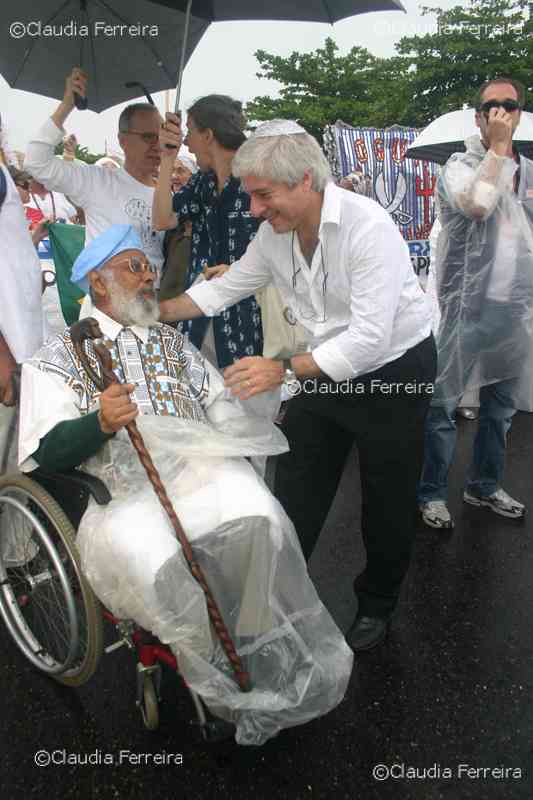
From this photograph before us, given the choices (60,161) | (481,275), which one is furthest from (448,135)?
(60,161)

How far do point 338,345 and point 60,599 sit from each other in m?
1.35

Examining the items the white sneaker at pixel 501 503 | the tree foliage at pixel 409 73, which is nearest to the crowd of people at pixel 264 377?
the white sneaker at pixel 501 503

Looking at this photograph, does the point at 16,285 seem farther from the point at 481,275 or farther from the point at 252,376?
the point at 481,275

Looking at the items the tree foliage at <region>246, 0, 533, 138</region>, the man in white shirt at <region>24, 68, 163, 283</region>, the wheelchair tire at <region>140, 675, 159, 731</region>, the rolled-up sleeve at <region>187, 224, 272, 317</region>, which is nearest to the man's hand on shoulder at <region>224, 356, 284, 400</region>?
the rolled-up sleeve at <region>187, 224, 272, 317</region>

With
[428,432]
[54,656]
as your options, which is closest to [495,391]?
[428,432]

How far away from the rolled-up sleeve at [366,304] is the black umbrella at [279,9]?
49.8 inches

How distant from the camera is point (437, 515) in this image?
11.1 ft

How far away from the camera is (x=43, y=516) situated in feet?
7.84

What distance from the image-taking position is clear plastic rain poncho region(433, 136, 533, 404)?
9.76ft

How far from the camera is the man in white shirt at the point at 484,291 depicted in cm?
289

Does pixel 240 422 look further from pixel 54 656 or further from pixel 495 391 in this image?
pixel 495 391

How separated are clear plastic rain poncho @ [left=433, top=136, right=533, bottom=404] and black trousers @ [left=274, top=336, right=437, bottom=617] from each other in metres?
1.05

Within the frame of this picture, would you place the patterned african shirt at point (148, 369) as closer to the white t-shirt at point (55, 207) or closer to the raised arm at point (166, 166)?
the raised arm at point (166, 166)

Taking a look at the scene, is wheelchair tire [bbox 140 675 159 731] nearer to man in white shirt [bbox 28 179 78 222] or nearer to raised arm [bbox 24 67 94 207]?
raised arm [bbox 24 67 94 207]
